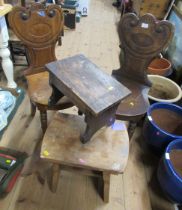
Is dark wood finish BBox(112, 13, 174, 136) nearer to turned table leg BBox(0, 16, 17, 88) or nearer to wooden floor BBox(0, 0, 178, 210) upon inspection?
wooden floor BBox(0, 0, 178, 210)

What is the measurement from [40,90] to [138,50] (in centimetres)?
77

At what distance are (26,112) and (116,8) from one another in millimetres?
4267

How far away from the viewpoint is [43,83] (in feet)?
4.56

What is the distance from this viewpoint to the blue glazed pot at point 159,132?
4.49 ft

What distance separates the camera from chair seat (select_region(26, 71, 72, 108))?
1257mm

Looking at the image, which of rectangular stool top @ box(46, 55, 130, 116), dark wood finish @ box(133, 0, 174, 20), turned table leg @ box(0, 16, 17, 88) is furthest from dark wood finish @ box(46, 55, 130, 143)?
dark wood finish @ box(133, 0, 174, 20)

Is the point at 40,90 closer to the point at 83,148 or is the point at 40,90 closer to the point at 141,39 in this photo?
the point at 83,148

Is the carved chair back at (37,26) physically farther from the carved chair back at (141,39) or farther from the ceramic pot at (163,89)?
the ceramic pot at (163,89)

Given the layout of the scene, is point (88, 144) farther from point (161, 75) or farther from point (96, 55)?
point (96, 55)

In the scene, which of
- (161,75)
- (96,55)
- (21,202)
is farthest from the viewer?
(96,55)

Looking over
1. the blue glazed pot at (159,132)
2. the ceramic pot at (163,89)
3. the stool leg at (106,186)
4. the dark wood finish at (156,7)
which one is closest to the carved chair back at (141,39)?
the blue glazed pot at (159,132)

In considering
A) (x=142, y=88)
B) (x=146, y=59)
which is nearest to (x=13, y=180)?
(x=142, y=88)

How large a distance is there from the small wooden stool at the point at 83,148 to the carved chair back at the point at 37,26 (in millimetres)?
572

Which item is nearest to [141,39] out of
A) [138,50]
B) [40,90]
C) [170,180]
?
[138,50]
